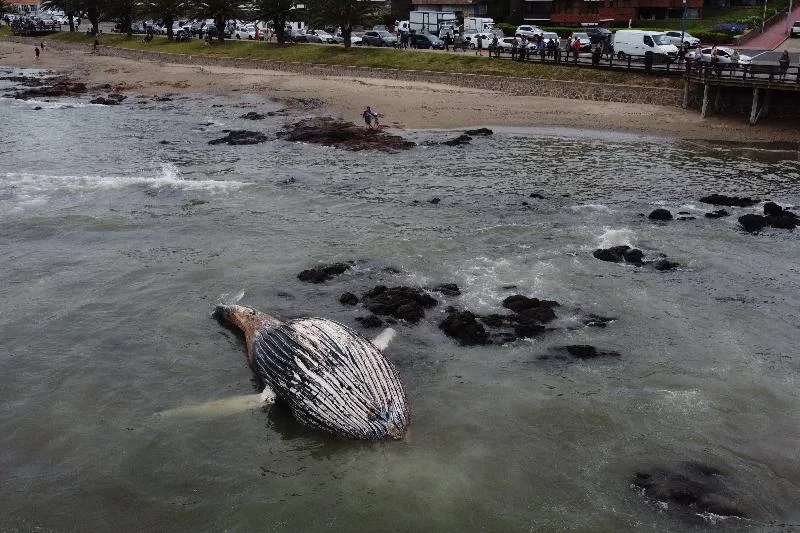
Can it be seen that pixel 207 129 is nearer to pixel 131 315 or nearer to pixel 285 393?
pixel 131 315

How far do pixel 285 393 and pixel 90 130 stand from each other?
39.7 metres

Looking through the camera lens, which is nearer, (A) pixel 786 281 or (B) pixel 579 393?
(B) pixel 579 393

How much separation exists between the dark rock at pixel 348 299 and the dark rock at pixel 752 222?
51.9 ft

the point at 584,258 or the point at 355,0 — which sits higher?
the point at 355,0

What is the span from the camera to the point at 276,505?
42.9 ft

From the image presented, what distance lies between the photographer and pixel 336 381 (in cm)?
1452

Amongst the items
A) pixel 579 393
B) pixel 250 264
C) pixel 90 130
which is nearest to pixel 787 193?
pixel 579 393

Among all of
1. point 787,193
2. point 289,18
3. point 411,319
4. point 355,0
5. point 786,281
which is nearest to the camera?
point 411,319

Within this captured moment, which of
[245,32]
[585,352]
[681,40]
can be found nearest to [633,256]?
[585,352]

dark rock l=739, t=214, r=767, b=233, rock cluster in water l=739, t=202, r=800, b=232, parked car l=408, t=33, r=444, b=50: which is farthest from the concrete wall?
dark rock l=739, t=214, r=767, b=233

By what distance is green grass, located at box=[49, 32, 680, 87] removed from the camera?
5300 cm

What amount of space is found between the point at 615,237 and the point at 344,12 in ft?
164

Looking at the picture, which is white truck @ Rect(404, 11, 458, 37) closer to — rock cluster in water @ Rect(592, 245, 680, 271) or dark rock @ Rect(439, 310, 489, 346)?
rock cluster in water @ Rect(592, 245, 680, 271)

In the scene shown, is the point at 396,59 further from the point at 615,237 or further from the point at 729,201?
the point at 615,237
